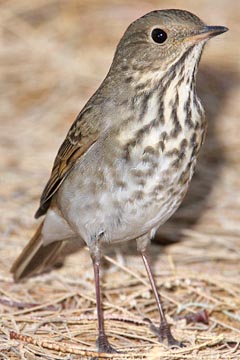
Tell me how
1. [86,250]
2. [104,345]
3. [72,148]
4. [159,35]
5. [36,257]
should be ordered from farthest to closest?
1. [86,250]
2. [36,257]
3. [72,148]
4. [104,345]
5. [159,35]

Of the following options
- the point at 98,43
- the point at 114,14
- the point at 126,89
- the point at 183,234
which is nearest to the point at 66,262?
the point at 183,234

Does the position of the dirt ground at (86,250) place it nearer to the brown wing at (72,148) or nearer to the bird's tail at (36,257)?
the bird's tail at (36,257)

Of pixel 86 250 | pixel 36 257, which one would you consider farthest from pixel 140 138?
pixel 86 250

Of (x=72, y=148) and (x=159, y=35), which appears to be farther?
(x=72, y=148)

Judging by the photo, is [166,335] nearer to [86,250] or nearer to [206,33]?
[86,250]

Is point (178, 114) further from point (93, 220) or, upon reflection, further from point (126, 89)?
point (93, 220)

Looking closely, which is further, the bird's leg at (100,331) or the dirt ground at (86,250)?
the dirt ground at (86,250)

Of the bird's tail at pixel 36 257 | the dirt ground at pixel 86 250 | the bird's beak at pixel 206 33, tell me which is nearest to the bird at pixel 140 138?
the bird's beak at pixel 206 33
